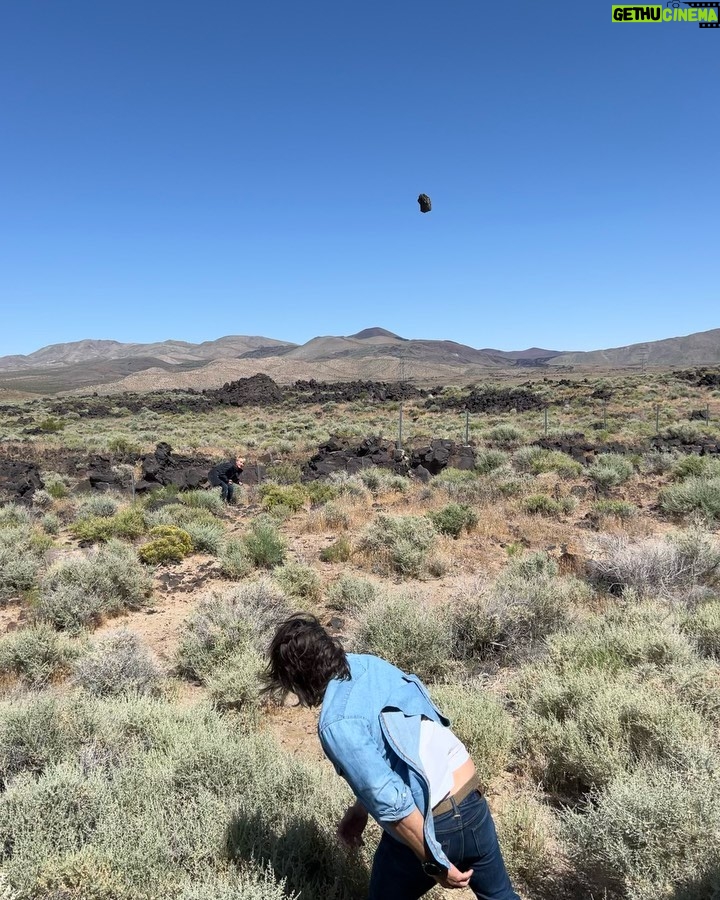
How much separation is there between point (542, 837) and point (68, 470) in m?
20.1

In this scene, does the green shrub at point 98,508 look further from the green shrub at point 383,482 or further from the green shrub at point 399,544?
the green shrub at point 399,544

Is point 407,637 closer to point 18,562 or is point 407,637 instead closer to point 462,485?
point 18,562

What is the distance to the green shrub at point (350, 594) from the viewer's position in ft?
23.2

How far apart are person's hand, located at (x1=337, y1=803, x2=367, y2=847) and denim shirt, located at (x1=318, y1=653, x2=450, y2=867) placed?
664 mm

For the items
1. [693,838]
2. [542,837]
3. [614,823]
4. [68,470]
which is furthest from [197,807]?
[68,470]

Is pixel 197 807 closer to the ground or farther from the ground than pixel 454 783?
closer to the ground

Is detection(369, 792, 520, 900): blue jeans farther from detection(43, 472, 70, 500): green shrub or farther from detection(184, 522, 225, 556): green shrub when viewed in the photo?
detection(43, 472, 70, 500): green shrub

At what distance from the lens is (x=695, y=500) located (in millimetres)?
10328

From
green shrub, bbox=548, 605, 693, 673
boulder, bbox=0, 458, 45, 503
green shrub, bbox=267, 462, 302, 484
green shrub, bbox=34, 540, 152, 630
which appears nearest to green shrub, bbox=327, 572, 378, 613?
green shrub, bbox=548, 605, 693, 673

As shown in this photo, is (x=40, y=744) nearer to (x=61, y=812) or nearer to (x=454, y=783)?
(x=61, y=812)

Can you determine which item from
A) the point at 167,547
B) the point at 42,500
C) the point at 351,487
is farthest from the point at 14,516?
the point at 351,487

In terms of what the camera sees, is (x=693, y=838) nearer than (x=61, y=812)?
Yes

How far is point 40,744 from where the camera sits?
149 inches

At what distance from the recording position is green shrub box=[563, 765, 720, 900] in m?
2.44
